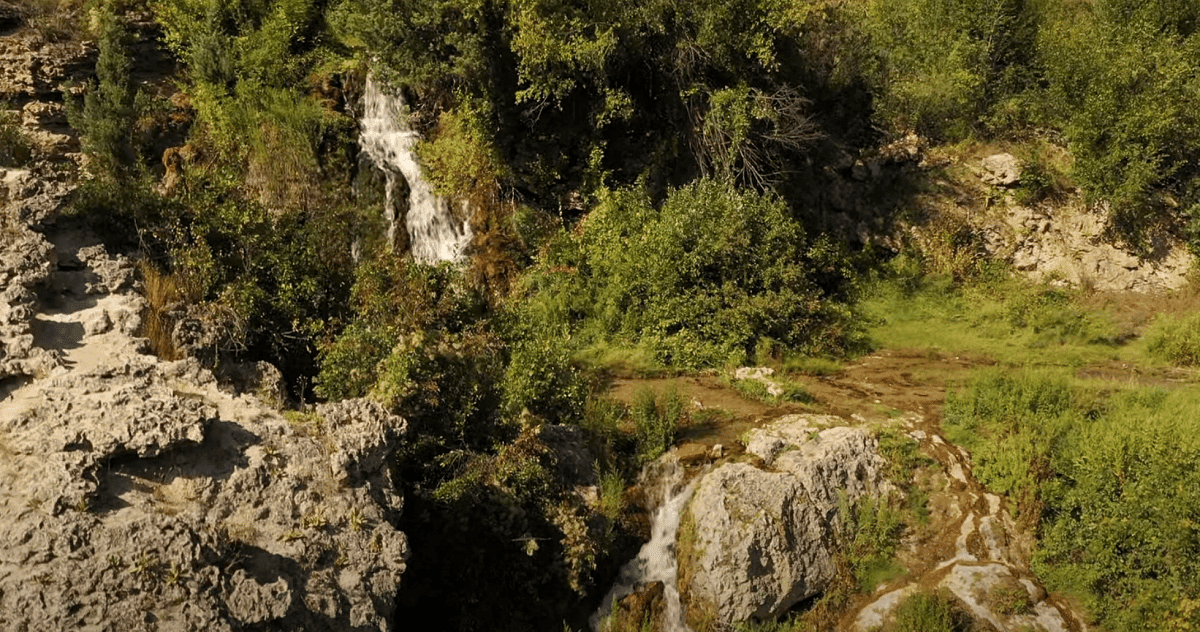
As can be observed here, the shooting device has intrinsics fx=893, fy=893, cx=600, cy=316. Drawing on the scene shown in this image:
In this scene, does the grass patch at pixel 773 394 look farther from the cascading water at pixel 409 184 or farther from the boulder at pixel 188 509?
the cascading water at pixel 409 184


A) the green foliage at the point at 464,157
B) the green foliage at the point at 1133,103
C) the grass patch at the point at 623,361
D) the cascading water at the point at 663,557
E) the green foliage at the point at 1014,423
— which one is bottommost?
the cascading water at the point at 663,557

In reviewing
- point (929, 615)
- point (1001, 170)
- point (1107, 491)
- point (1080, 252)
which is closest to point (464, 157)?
point (1001, 170)

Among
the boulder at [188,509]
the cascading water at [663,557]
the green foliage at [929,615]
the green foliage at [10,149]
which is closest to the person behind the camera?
the boulder at [188,509]

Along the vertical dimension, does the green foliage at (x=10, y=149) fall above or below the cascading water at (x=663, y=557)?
above

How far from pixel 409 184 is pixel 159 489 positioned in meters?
9.44

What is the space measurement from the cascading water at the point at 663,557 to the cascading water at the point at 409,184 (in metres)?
6.57

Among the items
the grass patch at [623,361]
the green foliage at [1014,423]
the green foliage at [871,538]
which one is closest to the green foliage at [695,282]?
the grass patch at [623,361]

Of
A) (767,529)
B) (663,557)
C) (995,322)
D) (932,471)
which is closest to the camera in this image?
(767,529)

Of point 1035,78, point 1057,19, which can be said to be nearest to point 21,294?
point 1035,78

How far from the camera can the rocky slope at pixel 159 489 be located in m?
5.45

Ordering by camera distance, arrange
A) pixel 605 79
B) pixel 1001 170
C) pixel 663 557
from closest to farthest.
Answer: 1. pixel 663 557
2. pixel 605 79
3. pixel 1001 170

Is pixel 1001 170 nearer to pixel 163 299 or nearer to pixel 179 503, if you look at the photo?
pixel 163 299

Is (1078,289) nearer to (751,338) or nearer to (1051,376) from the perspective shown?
(1051,376)

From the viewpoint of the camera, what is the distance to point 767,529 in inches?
335
